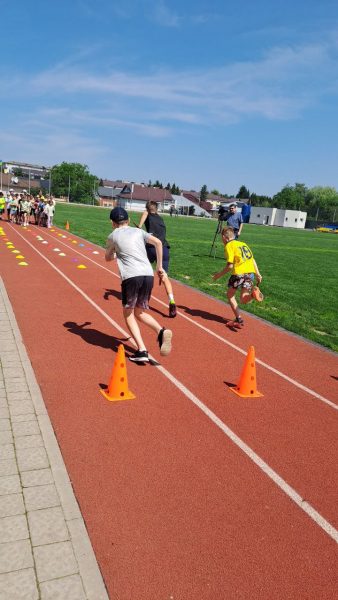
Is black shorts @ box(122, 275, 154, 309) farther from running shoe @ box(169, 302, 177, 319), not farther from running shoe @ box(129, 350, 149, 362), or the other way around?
running shoe @ box(169, 302, 177, 319)

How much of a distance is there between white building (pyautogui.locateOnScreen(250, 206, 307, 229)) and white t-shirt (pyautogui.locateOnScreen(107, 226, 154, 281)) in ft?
331

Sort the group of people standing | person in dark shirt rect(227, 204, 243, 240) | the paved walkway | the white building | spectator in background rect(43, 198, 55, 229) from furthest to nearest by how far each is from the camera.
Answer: the white building
the group of people standing
spectator in background rect(43, 198, 55, 229)
person in dark shirt rect(227, 204, 243, 240)
the paved walkway

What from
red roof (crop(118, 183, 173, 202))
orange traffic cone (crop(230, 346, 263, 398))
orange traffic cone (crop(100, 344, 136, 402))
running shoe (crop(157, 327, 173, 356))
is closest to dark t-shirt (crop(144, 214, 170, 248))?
running shoe (crop(157, 327, 173, 356))

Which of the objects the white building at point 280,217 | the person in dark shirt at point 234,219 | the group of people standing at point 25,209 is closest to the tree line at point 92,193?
the white building at point 280,217

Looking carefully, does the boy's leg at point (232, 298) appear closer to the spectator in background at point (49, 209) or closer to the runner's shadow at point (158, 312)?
the runner's shadow at point (158, 312)

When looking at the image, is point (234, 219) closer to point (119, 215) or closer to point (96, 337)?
point (96, 337)

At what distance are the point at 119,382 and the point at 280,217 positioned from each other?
338ft

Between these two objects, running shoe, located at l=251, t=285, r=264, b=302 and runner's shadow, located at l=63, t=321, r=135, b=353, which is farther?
running shoe, located at l=251, t=285, r=264, b=302

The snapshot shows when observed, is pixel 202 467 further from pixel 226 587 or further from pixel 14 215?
pixel 14 215

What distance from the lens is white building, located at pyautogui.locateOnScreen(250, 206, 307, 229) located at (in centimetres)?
10144

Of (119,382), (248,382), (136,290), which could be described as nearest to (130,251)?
(136,290)

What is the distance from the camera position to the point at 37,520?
2.96 m

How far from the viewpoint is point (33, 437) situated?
3939 mm

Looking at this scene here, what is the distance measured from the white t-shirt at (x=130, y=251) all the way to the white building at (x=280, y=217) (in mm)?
100861
